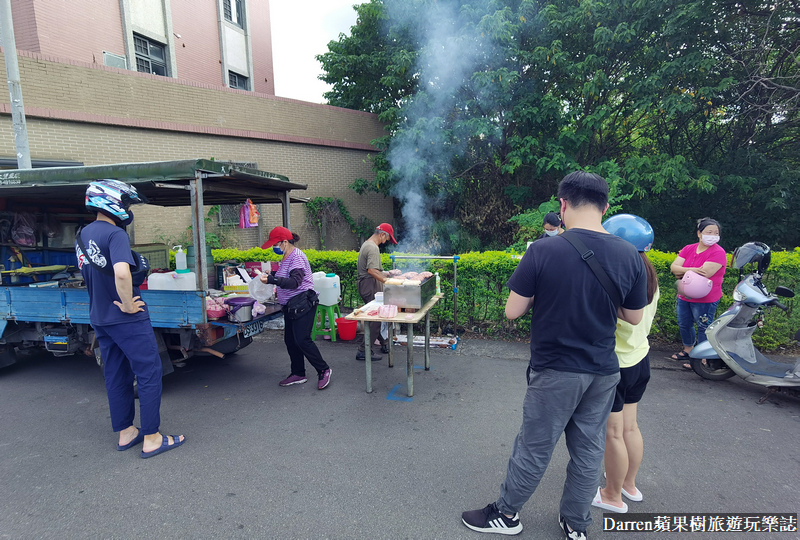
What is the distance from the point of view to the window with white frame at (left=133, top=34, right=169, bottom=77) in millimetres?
13273

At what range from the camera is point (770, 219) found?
1120 centimetres

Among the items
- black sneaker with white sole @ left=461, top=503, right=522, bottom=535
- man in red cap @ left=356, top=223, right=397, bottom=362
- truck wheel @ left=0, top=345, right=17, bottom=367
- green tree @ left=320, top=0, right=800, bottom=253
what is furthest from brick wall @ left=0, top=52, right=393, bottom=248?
black sneaker with white sole @ left=461, top=503, right=522, bottom=535

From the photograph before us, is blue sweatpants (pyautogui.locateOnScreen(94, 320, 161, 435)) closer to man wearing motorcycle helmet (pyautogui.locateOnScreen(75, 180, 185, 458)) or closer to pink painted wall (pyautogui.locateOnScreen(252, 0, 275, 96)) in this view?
man wearing motorcycle helmet (pyautogui.locateOnScreen(75, 180, 185, 458))

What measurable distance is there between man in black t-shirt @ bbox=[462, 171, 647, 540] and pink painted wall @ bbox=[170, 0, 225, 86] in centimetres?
1564

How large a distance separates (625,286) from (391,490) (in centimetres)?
208

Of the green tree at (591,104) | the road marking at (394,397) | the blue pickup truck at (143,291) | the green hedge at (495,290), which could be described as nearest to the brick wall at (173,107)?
the green tree at (591,104)

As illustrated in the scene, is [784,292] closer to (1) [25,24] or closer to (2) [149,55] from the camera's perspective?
(1) [25,24]

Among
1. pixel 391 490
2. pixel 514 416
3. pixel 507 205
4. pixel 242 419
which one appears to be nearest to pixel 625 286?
pixel 391 490

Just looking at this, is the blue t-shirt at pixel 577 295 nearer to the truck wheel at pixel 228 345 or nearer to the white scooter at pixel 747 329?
the white scooter at pixel 747 329

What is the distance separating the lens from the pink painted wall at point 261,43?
17203 mm

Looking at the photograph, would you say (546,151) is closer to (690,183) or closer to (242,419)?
(690,183)

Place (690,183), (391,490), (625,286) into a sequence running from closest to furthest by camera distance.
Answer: (625,286) → (391,490) → (690,183)

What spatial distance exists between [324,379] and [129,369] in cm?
190

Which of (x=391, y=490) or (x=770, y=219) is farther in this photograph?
(x=770, y=219)
